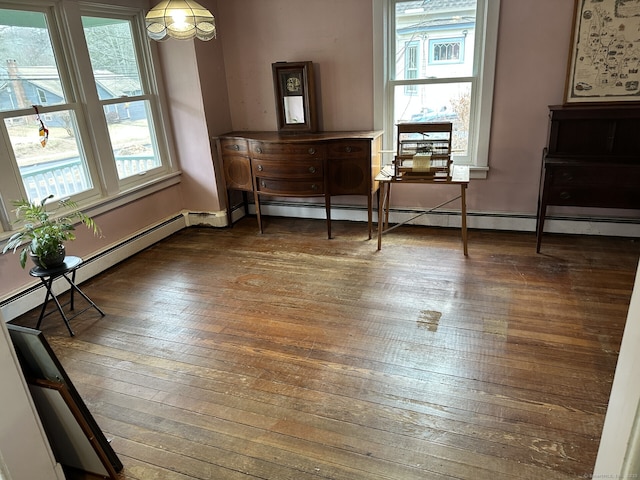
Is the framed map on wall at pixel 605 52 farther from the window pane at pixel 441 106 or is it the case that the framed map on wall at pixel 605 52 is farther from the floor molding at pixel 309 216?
the floor molding at pixel 309 216

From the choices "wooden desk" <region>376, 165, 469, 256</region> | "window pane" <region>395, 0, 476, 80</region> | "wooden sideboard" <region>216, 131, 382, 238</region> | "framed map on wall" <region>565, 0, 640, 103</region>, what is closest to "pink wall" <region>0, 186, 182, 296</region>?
"wooden sideboard" <region>216, 131, 382, 238</region>

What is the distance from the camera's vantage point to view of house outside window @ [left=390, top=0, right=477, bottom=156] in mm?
3582

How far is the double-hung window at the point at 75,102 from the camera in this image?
9.37 feet

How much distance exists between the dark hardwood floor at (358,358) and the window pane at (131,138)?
86 cm

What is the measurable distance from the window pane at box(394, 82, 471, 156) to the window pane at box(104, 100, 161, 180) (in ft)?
7.53

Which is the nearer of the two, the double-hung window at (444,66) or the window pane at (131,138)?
the double-hung window at (444,66)

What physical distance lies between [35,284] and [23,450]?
2022mm

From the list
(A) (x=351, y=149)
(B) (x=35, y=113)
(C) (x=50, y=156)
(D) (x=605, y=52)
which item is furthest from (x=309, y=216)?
(D) (x=605, y=52)

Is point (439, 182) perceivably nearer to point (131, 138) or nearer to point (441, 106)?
point (441, 106)

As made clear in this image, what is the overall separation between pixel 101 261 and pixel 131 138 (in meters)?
1.12

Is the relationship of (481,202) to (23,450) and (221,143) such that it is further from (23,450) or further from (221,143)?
(23,450)

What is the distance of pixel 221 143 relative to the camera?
13.6ft

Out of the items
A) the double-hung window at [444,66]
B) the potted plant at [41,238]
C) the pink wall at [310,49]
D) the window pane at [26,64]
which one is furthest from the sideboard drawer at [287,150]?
the potted plant at [41,238]

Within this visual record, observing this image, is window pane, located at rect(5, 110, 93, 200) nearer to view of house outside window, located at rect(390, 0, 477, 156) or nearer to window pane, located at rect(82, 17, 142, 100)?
window pane, located at rect(82, 17, 142, 100)
